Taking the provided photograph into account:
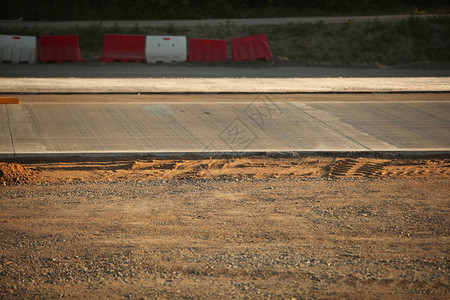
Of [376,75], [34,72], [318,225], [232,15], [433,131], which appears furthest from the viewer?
[232,15]

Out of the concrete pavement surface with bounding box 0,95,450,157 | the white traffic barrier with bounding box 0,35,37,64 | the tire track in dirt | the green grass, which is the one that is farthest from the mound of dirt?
the green grass

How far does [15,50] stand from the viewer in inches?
845

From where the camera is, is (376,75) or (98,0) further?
(98,0)

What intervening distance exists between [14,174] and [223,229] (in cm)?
393

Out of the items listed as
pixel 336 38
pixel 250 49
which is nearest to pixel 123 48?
pixel 250 49

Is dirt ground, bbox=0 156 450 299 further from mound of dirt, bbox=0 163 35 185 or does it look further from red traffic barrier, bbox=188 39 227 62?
red traffic barrier, bbox=188 39 227 62

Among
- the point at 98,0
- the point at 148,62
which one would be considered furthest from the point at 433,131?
the point at 98,0

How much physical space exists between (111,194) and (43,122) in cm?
502

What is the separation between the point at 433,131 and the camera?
12328 mm

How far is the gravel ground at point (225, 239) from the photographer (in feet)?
18.2

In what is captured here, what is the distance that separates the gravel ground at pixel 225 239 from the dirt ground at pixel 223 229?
19 millimetres

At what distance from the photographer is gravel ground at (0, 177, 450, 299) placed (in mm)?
5551

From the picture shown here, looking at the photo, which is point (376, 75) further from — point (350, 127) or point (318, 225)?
point (318, 225)

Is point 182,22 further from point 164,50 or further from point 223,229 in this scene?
point 223,229
